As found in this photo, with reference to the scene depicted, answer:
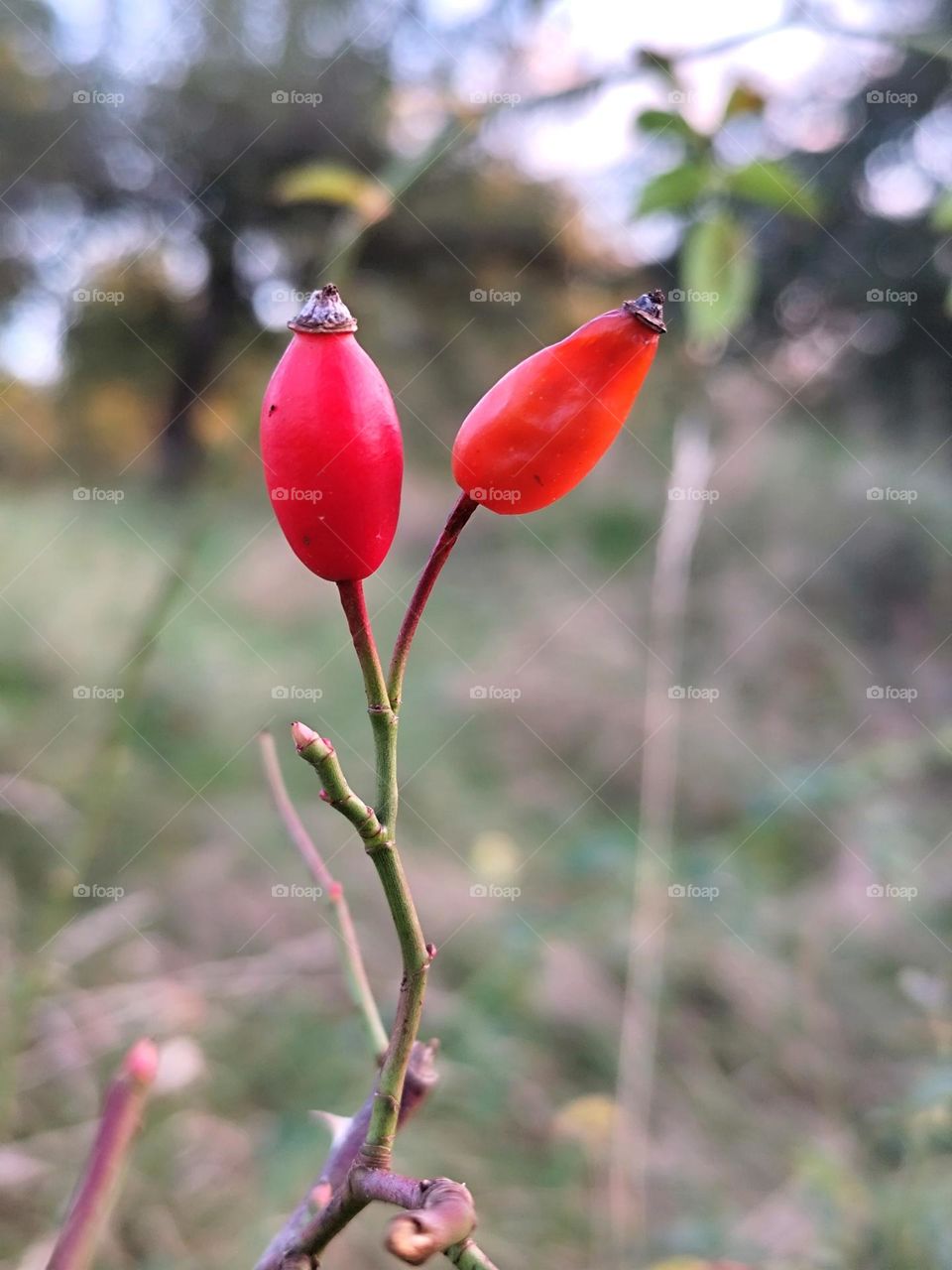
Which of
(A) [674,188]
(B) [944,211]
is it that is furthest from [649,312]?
(A) [674,188]

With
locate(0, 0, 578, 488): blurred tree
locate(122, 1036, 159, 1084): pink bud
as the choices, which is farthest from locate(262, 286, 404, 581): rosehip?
locate(0, 0, 578, 488): blurred tree

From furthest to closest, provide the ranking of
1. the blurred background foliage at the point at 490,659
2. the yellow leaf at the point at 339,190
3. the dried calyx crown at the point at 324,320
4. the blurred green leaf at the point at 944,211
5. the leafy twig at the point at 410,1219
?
the blurred background foliage at the point at 490,659 < the yellow leaf at the point at 339,190 < the blurred green leaf at the point at 944,211 < the dried calyx crown at the point at 324,320 < the leafy twig at the point at 410,1219

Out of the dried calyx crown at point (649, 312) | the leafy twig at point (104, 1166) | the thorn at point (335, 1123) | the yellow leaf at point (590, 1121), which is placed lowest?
the leafy twig at point (104, 1166)

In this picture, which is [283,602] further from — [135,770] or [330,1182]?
[330,1182]

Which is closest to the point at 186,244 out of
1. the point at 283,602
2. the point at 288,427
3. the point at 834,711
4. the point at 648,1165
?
the point at 283,602

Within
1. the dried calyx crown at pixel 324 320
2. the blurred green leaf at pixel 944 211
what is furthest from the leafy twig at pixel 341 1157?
the blurred green leaf at pixel 944 211

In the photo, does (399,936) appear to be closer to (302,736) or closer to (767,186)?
(302,736)

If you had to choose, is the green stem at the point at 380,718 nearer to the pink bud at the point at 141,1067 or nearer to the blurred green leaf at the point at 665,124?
the pink bud at the point at 141,1067
